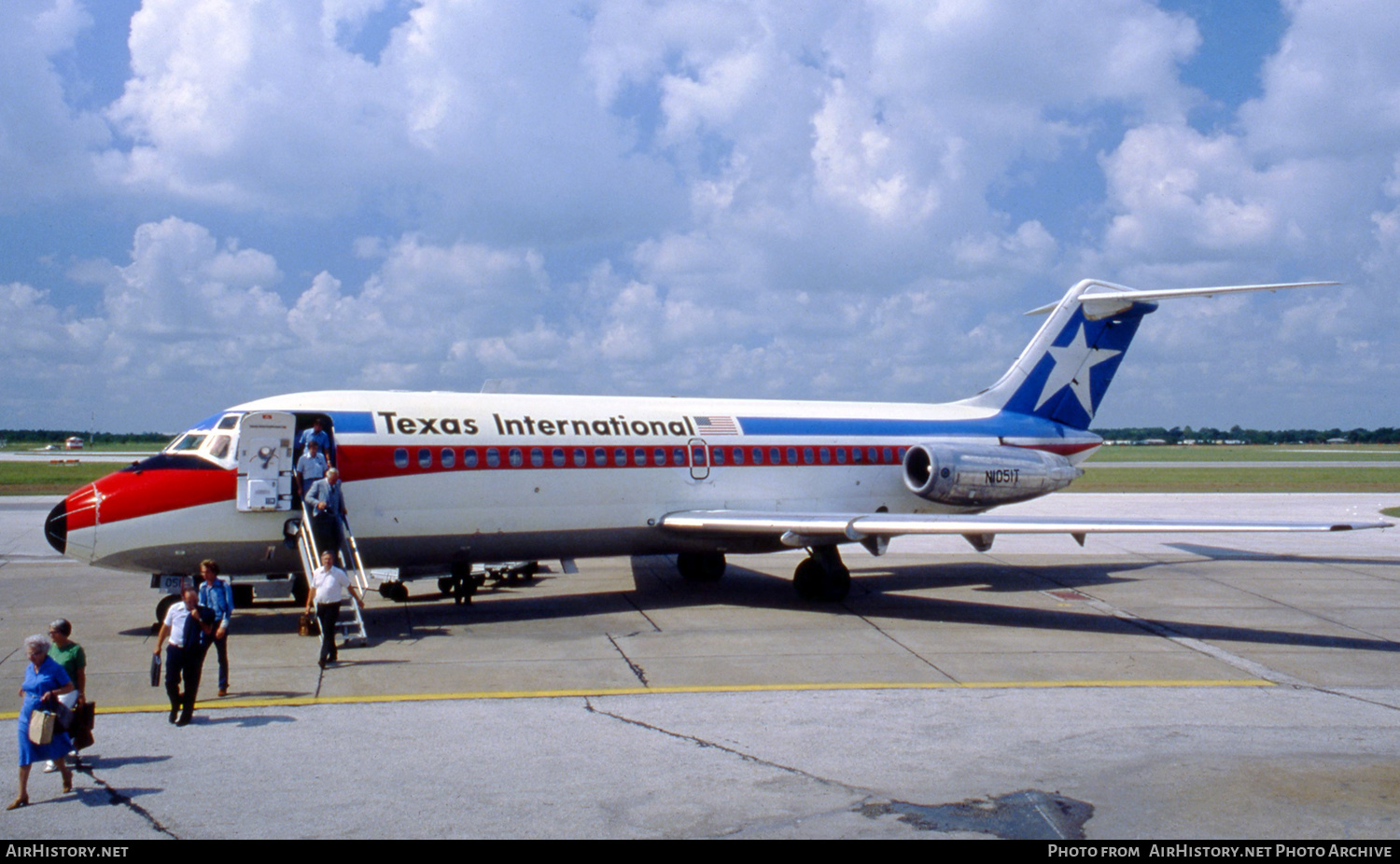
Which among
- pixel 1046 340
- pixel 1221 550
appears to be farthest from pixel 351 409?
pixel 1221 550

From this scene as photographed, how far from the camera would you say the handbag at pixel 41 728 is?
7004mm

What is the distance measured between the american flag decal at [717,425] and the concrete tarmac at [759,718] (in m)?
2.92

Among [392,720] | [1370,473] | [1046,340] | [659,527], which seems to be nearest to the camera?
[392,720]

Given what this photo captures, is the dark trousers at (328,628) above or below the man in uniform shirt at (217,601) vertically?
below

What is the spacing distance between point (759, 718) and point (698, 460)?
842 centimetres

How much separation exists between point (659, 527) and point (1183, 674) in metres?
→ 8.37

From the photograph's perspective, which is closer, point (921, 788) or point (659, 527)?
point (921, 788)

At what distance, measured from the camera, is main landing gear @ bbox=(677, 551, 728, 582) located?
64.1 feet

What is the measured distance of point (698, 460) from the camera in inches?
698

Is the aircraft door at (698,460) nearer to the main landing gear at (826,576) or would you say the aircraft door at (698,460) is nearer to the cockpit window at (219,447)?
the main landing gear at (826,576)

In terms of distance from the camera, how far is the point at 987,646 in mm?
13336

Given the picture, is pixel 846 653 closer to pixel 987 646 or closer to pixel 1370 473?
pixel 987 646

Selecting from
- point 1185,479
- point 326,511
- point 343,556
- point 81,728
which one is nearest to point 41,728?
point 81,728

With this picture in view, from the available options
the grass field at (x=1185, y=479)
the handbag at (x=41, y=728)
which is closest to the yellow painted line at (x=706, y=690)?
the handbag at (x=41, y=728)
